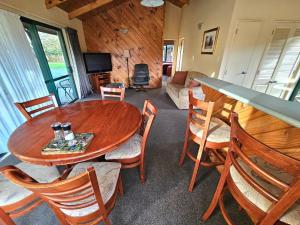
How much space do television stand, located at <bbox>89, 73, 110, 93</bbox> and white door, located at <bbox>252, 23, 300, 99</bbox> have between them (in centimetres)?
481

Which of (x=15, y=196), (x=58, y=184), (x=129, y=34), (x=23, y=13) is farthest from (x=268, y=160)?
(x=129, y=34)

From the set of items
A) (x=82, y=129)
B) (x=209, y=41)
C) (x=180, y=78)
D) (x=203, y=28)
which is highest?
(x=203, y=28)

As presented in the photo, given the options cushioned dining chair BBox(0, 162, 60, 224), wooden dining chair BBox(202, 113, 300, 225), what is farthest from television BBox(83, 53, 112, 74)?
wooden dining chair BBox(202, 113, 300, 225)

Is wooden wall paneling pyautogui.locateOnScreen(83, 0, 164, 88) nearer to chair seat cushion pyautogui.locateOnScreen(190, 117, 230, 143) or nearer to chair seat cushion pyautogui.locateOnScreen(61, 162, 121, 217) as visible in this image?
chair seat cushion pyautogui.locateOnScreen(190, 117, 230, 143)

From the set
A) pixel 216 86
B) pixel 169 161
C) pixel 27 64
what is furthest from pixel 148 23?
pixel 169 161

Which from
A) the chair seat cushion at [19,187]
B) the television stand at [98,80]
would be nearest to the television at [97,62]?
the television stand at [98,80]

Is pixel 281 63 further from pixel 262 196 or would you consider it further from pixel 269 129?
pixel 262 196

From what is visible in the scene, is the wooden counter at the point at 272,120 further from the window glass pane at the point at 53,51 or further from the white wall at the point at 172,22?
the white wall at the point at 172,22

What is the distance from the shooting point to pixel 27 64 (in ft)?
8.03

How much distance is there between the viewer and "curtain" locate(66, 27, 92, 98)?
4.03 meters

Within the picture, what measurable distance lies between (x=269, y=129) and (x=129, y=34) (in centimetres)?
544

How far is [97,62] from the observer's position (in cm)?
501

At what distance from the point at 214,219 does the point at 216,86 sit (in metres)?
1.29

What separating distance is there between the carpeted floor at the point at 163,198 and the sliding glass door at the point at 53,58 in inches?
79.1
